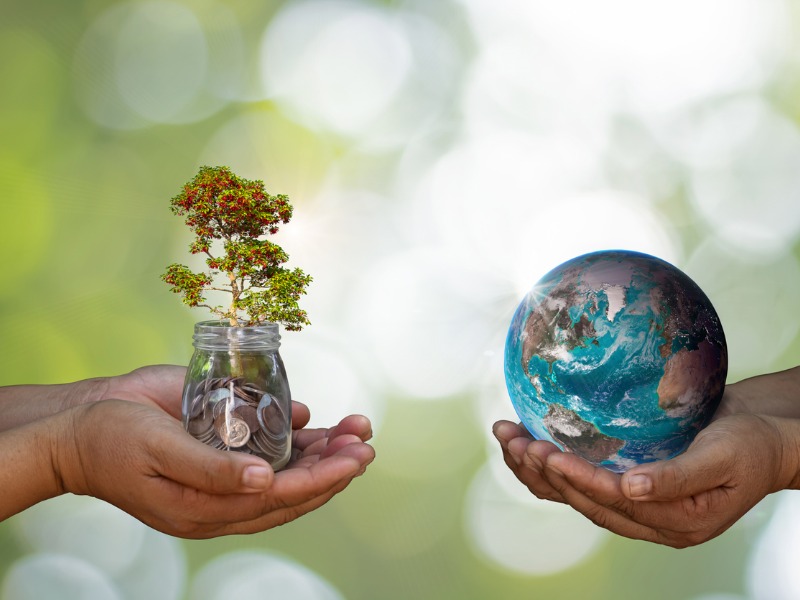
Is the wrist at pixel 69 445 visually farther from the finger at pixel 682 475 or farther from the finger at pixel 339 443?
the finger at pixel 682 475

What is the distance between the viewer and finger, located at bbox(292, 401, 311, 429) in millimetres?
3727

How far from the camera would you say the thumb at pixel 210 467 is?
8.22 feet

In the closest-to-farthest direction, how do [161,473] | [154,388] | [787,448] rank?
[161,473], [787,448], [154,388]

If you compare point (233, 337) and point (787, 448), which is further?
point (787, 448)

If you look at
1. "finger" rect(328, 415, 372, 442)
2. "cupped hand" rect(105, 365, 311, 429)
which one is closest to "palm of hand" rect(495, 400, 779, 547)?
"finger" rect(328, 415, 372, 442)

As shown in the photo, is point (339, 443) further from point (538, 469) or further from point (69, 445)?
point (69, 445)

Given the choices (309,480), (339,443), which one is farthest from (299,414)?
(309,480)

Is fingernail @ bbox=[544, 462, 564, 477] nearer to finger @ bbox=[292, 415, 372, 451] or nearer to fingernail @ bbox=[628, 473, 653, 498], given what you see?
fingernail @ bbox=[628, 473, 653, 498]

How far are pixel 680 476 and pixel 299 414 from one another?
1772 mm

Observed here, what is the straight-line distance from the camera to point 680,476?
2732 mm

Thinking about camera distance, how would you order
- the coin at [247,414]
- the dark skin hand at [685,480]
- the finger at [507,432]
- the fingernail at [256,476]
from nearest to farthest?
the fingernail at [256,476] → the dark skin hand at [685,480] → the coin at [247,414] → the finger at [507,432]

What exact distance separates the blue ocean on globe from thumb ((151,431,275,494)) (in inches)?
50.3

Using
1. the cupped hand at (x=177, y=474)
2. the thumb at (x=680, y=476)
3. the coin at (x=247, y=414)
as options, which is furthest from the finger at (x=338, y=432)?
the thumb at (x=680, y=476)

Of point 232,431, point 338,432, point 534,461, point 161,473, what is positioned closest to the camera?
point 161,473
